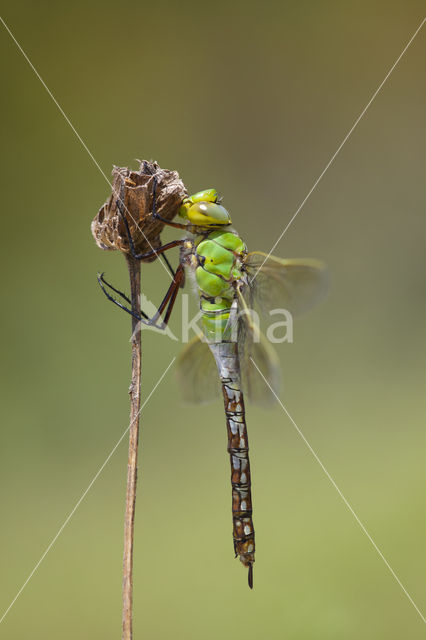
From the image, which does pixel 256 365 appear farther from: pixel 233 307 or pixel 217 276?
pixel 217 276

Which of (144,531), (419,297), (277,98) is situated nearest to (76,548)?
(144,531)

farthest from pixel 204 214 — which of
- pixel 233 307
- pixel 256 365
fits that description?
pixel 256 365

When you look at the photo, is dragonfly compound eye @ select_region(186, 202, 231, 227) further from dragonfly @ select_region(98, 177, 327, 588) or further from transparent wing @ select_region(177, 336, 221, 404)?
transparent wing @ select_region(177, 336, 221, 404)

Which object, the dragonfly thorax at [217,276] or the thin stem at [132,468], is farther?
the dragonfly thorax at [217,276]
